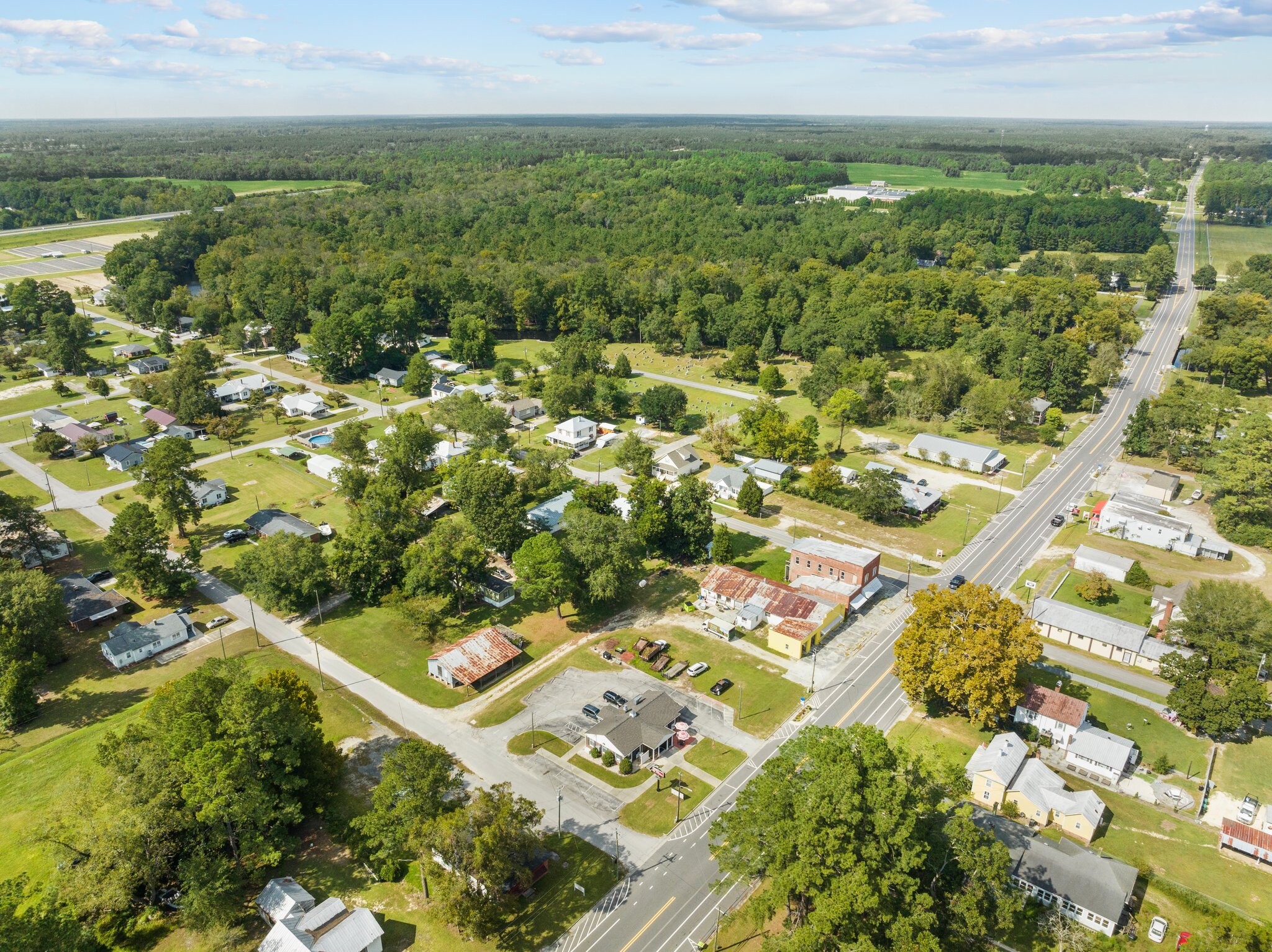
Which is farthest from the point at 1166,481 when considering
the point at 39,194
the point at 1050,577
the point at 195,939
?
the point at 39,194

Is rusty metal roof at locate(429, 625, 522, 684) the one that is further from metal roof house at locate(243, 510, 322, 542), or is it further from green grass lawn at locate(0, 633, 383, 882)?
metal roof house at locate(243, 510, 322, 542)

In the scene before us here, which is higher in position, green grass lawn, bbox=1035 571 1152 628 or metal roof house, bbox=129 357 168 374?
metal roof house, bbox=129 357 168 374

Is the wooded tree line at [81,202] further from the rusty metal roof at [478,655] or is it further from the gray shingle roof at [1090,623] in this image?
the gray shingle roof at [1090,623]

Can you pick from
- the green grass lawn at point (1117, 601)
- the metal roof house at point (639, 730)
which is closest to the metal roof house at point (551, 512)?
the metal roof house at point (639, 730)

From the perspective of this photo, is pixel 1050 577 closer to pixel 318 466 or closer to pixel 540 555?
pixel 540 555

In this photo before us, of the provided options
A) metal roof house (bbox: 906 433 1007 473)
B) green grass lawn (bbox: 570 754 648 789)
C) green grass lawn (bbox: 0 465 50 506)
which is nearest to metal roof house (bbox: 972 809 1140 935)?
green grass lawn (bbox: 570 754 648 789)

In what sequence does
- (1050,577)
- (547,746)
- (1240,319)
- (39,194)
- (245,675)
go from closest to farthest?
1. (245,675)
2. (547,746)
3. (1050,577)
4. (1240,319)
5. (39,194)
